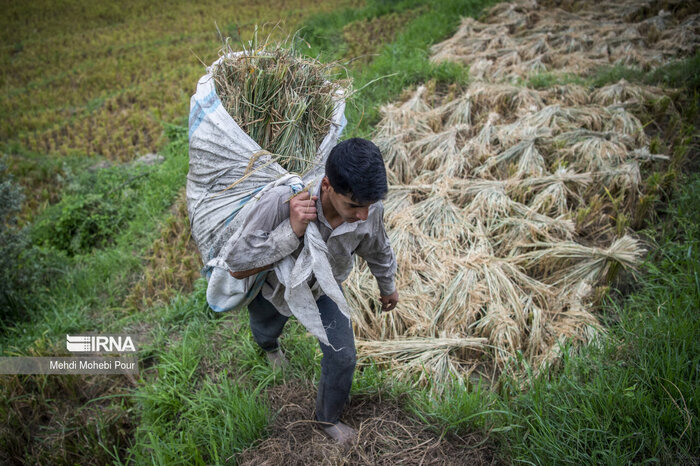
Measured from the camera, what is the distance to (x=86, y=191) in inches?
166

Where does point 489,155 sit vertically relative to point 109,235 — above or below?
above

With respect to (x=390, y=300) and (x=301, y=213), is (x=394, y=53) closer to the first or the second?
(x=390, y=300)

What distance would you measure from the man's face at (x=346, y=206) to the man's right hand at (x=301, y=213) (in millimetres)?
70

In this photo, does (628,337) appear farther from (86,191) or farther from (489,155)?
(86,191)

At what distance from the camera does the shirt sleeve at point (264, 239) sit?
51.5 inches

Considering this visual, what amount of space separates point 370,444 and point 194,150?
1.39 m

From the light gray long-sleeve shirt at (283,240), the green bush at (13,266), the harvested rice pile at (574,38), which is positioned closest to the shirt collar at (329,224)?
the light gray long-sleeve shirt at (283,240)

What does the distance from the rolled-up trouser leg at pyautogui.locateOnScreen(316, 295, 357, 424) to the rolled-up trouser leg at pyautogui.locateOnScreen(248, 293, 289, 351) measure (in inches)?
12.9

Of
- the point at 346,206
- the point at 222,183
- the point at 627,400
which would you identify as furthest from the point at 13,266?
the point at 627,400

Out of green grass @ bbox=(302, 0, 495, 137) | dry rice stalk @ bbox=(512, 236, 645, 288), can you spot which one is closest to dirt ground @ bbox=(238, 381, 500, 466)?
dry rice stalk @ bbox=(512, 236, 645, 288)

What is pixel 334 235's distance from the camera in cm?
138

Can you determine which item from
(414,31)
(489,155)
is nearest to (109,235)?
(489,155)

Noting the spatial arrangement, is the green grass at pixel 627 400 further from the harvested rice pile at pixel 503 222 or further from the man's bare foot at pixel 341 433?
the man's bare foot at pixel 341 433

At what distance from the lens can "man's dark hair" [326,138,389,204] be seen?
1174mm
